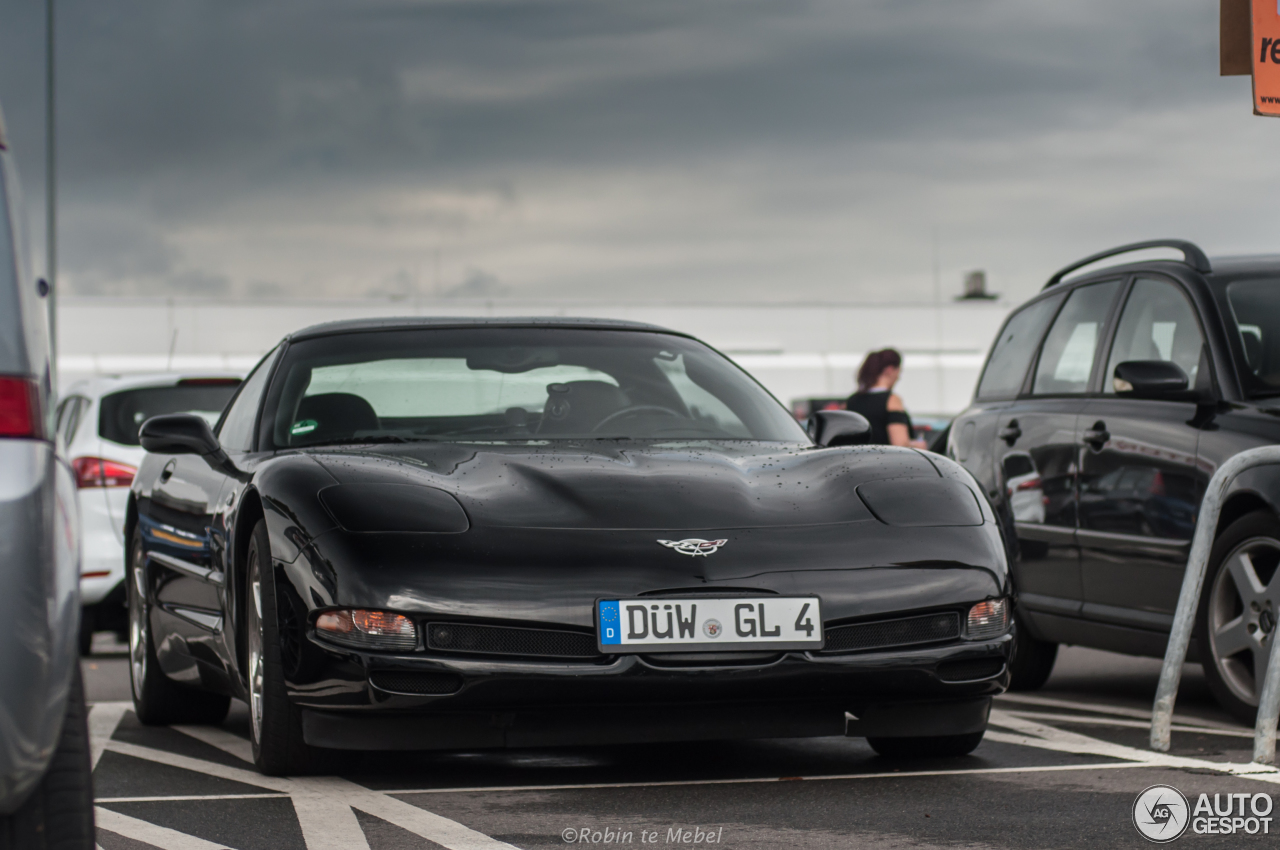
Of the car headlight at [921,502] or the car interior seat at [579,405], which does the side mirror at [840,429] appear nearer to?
the car interior seat at [579,405]

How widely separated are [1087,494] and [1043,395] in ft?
2.76

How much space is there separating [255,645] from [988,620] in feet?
6.83

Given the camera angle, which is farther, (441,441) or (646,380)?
(646,380)

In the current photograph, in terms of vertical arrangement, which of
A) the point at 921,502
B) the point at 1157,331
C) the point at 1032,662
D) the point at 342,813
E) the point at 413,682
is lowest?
the point at 1032,662

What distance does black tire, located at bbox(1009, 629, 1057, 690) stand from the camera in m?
7.82

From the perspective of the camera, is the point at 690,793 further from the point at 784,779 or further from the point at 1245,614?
the point at 1245,614

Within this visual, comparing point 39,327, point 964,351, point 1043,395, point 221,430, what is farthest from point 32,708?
point 964,351

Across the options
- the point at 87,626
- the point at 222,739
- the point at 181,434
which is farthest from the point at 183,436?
the point at 87,626

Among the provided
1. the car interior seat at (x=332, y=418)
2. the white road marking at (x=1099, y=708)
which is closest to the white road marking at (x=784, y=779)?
the white road marking at (x=1099, y=708)

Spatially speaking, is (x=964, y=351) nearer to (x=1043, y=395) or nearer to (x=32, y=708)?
(x=1043, y=395)

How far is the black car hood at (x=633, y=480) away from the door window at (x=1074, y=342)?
2.40m

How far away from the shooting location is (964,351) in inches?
2034

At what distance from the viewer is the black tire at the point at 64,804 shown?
2930 millimetres

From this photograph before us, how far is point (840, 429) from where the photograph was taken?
616 cm
